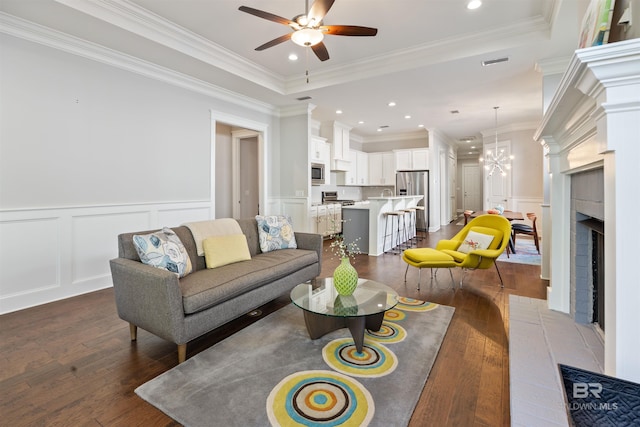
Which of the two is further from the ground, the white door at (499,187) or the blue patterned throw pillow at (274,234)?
the white door at (499,187)

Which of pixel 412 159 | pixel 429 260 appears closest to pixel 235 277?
pixel 429 260

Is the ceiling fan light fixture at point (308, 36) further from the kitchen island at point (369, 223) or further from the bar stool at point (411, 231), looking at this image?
the bar stool at point (411, 231)

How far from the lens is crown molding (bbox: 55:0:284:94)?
2973 millimetres

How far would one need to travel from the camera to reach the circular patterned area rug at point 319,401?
60.9 inches

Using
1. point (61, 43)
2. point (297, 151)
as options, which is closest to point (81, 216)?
point (61, 43)

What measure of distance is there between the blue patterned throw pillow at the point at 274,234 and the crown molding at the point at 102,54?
2587mm

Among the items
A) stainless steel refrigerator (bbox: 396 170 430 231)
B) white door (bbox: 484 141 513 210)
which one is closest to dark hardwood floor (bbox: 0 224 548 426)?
stainless steel refrigerator (bbox: 396 170 430 231)

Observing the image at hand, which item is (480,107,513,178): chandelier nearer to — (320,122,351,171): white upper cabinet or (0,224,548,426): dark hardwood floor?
(320,122,351,171): white upper cabinet

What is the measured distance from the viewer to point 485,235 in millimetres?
3705

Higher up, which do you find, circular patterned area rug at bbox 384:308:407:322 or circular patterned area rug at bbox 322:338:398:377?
circular patterned area rug at bbox 384:308:407:322

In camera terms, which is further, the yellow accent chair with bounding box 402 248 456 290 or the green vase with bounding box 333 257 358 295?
the yellow accent chair with bounding box 402 248 456 290

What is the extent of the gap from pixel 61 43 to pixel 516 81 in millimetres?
6176

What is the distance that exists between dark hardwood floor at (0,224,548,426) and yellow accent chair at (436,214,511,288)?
14.8 inches

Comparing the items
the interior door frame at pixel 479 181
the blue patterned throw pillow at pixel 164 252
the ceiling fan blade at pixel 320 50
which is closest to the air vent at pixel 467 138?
the interior door frame at pixel 479 181
